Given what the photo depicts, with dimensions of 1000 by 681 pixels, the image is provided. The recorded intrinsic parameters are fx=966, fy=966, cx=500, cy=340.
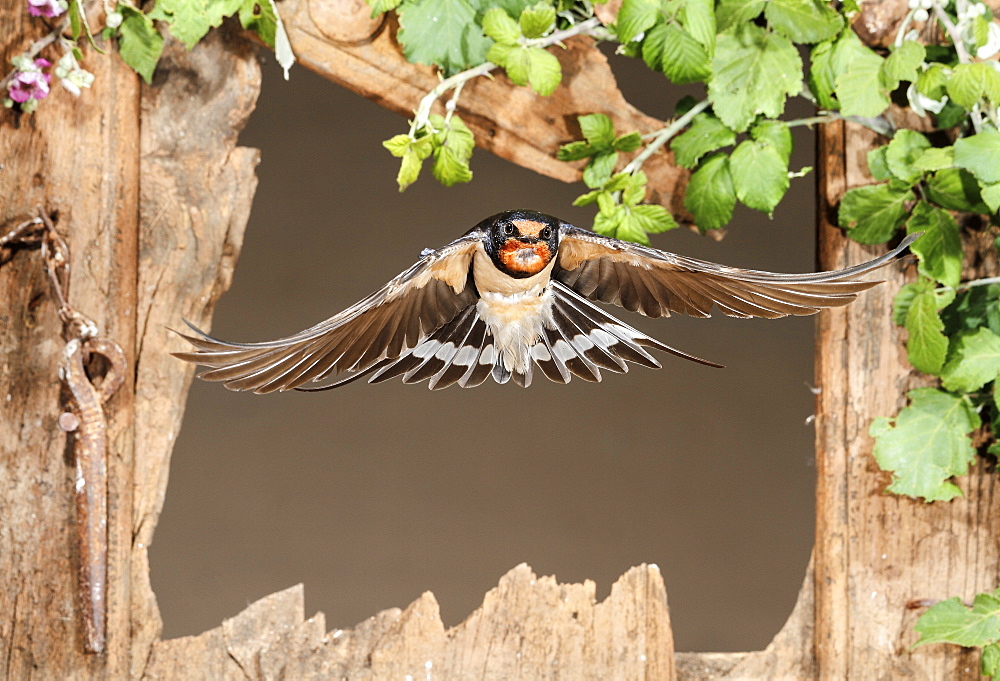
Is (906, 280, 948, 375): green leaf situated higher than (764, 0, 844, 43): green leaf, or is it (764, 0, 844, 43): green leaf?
(764, 0, 844, 43): green leaf

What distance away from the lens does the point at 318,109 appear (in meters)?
1.74

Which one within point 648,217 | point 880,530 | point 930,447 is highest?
Answer: point 648,217

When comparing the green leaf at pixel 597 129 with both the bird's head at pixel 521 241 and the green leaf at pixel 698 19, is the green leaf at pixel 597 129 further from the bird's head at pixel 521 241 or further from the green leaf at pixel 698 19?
the bird's head at pixel 521 241

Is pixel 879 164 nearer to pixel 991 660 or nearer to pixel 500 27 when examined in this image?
pixel 500 27

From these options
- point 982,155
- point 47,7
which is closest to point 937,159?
point 982,155

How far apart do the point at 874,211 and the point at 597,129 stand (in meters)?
0.43

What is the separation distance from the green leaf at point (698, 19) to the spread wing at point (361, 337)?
1.51 feet

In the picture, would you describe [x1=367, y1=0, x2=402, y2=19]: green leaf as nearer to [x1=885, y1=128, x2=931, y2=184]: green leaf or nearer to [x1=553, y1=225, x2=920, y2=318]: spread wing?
[x1=553, y1=225, x2=920, y2=318]: spread wing

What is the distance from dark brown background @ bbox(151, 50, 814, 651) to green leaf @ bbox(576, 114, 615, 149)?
0.40 metres

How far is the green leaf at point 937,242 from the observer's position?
139 centimetres

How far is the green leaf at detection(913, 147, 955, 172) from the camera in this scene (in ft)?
4.33

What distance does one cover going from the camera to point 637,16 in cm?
129

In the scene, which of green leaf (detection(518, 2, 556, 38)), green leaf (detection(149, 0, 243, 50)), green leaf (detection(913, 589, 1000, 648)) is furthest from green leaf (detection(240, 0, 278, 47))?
green leaf (detection(913, 589, 1000, 648))

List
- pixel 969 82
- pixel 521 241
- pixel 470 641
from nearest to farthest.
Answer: pixel 521 241 < pixel 969 82 < pixel 470 641
